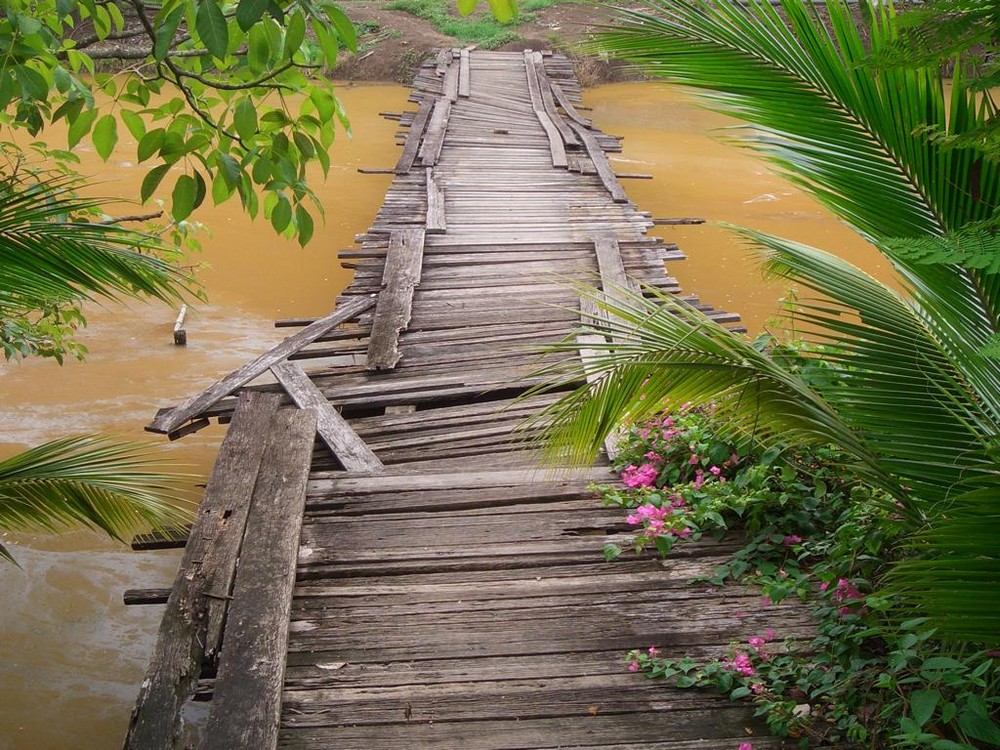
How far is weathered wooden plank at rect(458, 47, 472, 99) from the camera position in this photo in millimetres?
12395

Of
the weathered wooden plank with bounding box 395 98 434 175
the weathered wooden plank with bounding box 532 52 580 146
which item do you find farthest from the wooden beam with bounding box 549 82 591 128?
the weathered wooden plank with bounding box 395 98 434 175

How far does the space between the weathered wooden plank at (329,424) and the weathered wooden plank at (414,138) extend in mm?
4179

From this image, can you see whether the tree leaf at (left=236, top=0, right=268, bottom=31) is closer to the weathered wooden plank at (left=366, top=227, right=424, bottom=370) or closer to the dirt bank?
the weathered wooden plank at (left=366, top=227, right=424, bottom=370)

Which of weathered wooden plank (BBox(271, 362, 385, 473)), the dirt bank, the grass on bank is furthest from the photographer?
the grass on bank

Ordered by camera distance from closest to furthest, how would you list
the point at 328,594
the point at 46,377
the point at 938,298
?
the point at 938,298
the point at 328,594
the point at 46,377

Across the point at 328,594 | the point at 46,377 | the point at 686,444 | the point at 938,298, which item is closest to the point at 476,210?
the point at 46,377

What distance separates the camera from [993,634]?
2168 mm

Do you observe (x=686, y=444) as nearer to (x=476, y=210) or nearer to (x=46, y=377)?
(x=476, y=210)

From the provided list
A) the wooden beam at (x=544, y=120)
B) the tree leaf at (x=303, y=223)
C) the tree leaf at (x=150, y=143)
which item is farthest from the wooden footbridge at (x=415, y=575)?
the wooden beam at (x=544, y=120)

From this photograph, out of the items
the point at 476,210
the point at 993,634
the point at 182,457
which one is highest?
the point at 993,634

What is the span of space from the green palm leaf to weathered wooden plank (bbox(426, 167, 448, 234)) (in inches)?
174

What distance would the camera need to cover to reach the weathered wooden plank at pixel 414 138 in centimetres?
898

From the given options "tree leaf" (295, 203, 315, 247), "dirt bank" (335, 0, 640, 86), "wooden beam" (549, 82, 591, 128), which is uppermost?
"tree leaf" (295, 203, 315, 247)

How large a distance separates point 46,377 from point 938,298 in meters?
6.57
